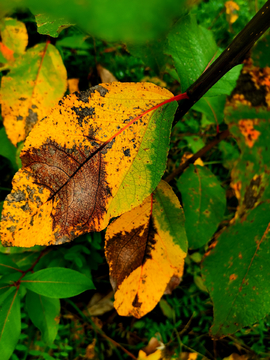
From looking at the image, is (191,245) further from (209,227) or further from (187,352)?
(187,352)

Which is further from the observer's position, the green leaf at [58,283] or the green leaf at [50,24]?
the green leaf at [58,283]

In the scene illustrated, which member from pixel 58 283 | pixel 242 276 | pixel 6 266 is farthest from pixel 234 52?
pixel 6 266

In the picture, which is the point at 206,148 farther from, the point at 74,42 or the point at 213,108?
the point at 74,42

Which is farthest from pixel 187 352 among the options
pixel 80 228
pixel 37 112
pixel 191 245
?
pixel 37 112

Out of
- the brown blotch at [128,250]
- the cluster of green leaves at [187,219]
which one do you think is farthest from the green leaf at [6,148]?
the brown blotch at [128,250]

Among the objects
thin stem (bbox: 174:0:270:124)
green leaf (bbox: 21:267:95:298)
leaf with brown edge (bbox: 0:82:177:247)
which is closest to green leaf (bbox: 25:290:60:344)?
green leaf (bbox: 21:267:95:298)

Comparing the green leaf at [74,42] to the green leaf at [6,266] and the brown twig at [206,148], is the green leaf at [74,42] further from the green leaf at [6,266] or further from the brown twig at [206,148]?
the green leaf at [6,266]
